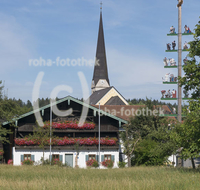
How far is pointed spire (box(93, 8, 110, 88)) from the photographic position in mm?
85812

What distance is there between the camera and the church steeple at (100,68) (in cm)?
8594

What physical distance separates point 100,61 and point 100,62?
1.62ft

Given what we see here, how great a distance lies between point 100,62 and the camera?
8894 cm

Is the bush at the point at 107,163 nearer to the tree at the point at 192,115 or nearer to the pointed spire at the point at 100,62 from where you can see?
the tree at the point at 192,115

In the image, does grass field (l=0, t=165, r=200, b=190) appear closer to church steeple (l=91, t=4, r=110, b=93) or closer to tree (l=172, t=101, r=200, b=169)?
tree (l=172, t=101, r=200, b=169)

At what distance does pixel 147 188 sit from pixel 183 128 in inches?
255

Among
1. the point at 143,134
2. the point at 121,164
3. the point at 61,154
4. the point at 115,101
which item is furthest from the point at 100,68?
the point at 121,164

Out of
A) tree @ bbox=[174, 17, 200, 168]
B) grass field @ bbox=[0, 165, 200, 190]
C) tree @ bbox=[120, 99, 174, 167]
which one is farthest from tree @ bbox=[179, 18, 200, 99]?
tree @ bbox=[120, 99, 174, 167]

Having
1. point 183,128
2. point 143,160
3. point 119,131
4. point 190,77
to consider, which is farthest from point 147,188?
point 119,131

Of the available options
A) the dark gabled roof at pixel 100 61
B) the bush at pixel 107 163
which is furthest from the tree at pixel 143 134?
the dark gabled roof at pixel 100 61

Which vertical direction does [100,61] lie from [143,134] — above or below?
above

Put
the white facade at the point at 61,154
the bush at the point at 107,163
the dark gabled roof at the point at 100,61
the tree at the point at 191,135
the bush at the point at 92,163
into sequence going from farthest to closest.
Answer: the dark gabled roof at the point at 100,61 < the white facade at the point at 61,154 < the bush at the point at 107,163 < the bush at the point at 92,163 < the tree at the point at 191,135

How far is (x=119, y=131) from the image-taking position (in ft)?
115

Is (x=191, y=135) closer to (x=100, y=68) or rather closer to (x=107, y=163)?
(x=107, y=163)
